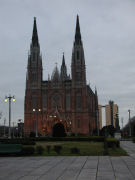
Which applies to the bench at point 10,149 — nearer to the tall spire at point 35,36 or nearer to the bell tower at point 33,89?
the bell tower at point 33,89

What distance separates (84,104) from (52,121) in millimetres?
11397

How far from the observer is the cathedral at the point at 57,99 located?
82438 millimetres

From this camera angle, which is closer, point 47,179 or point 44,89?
point 47,179

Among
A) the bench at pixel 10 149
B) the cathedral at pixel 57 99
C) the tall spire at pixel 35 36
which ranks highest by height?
the tall spire at pixel 35 36

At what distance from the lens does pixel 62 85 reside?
8706 cm

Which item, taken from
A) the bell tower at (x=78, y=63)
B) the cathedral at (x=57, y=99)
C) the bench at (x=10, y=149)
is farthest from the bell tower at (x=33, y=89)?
the bench at (x=10, y=149)

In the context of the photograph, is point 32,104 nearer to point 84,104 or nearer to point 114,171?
point 84,104

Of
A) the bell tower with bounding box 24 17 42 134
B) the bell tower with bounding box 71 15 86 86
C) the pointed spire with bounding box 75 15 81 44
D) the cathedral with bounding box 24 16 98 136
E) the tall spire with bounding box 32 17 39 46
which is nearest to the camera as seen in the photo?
the cathedral with bounding box 24 16 98 136

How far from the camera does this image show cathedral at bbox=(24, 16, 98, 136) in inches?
3246

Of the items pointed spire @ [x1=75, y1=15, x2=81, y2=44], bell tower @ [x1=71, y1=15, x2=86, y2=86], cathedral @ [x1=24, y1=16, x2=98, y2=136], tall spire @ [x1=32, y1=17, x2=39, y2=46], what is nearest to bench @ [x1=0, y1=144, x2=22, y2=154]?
cathedral @ [x1=24, y1=16, x2=98, y2=136]

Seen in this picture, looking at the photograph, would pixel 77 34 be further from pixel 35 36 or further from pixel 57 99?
pixel 57 99

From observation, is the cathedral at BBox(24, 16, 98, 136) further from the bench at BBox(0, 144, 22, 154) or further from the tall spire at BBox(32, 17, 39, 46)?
the bench at BBox(0, 144, 22, 154)

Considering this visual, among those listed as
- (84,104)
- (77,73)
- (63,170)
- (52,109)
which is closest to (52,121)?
(52,109)

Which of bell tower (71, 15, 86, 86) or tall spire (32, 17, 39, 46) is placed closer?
bell tower (71, 15, 86, 86)
